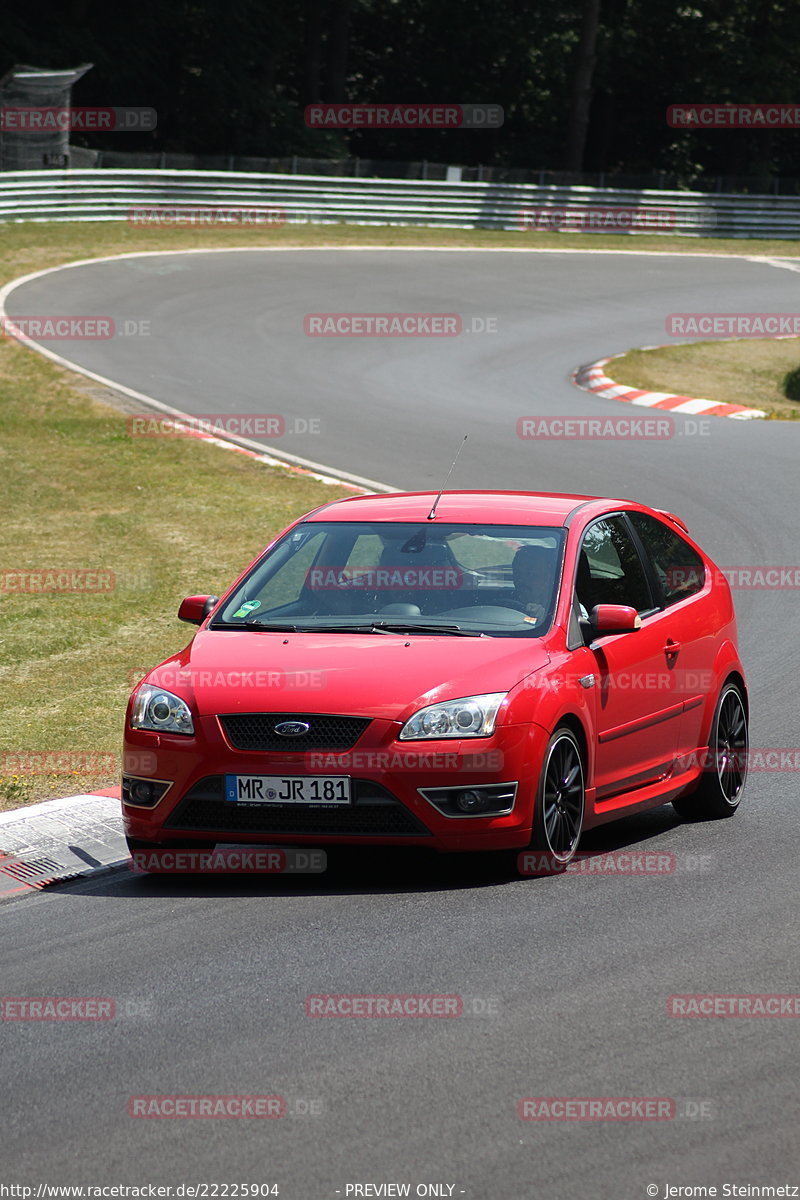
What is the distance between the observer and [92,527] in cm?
1645

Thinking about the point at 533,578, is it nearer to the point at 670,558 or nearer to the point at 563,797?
the point at 563,797

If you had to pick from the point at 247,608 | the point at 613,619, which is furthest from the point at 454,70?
the point at 613,619

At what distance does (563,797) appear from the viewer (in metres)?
7.38

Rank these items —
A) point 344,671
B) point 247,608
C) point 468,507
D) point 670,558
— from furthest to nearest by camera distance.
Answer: point 670,558 → point 468,507 → point 247,608 → point 344,671

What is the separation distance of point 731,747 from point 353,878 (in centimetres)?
251

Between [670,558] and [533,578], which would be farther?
[670,558]

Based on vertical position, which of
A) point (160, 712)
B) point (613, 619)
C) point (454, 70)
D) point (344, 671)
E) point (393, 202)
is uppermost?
point (454, 70)

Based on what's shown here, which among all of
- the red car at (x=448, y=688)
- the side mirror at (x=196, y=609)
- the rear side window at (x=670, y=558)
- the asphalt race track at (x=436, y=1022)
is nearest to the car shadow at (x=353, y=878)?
the asphalt race track at (x=436, y=1022)

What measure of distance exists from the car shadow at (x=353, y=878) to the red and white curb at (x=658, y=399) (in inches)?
636

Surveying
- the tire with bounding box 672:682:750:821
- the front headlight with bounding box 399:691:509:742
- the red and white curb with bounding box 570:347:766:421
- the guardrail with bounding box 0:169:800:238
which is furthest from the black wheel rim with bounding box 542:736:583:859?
the guardrail with bounding box 0:169:800:238

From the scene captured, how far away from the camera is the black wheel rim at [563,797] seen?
7242mm

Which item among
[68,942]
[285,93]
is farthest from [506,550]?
[285,93]

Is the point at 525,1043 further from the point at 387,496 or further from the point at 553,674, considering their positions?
the point at 387,496

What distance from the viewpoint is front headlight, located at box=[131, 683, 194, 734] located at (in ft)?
23.6
